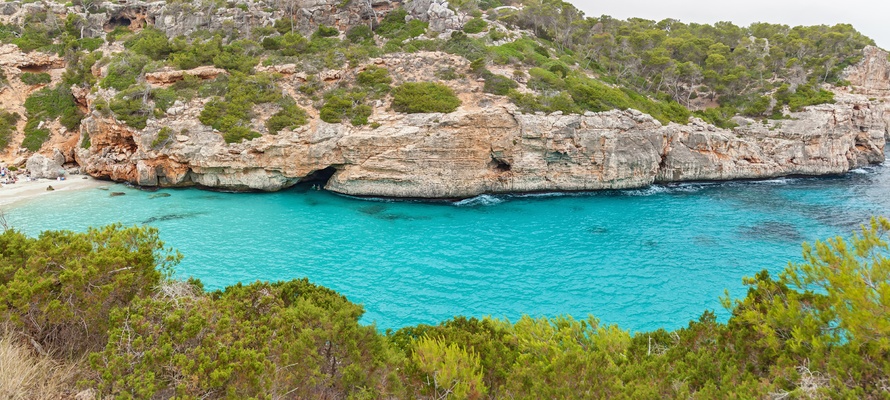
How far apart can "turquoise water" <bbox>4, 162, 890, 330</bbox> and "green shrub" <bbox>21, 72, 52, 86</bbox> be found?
774 inches

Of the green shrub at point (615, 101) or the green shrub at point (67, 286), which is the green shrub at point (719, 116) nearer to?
the green shrub at point (615, 101)

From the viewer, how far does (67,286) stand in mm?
5875

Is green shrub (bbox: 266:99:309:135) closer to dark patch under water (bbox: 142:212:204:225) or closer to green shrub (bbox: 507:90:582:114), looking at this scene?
dark patch under water (bbox: 142:212:204:225)

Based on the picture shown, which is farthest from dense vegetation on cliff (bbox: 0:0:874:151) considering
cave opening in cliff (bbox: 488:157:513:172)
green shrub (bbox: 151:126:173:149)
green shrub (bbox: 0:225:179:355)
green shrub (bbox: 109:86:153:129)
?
green shrub (bbox: 0:225:179:355)

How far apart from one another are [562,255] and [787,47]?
47.3 m

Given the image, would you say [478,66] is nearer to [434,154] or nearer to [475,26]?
[434,154]

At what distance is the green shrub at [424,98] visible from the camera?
92.7 ft

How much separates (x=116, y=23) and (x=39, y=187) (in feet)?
87.2

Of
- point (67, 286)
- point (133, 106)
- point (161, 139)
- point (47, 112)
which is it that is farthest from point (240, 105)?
point (67, 286)

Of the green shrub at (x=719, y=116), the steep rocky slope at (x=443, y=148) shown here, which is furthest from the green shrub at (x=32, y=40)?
the green shrub at (x=719, y=116)

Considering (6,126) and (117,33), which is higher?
(117,33)

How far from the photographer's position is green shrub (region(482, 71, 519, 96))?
3061cm

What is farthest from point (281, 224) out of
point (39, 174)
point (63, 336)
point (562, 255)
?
point (39, 174)

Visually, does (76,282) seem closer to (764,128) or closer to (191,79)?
(191,79)
